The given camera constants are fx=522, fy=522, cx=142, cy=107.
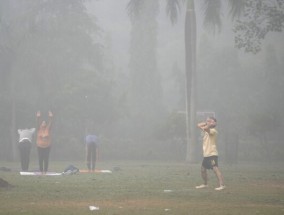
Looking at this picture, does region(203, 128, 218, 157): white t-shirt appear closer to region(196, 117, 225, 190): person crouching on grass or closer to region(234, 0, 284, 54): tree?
region(196, 117, 225, 190): person crouching on grass

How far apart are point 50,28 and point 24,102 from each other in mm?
7133

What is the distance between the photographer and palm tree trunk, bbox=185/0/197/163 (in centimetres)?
3127

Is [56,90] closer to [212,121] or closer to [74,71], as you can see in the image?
[74,71]

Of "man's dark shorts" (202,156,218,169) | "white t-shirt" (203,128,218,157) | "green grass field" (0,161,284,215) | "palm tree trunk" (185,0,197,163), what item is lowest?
"green grass field" (0,161,284,215)

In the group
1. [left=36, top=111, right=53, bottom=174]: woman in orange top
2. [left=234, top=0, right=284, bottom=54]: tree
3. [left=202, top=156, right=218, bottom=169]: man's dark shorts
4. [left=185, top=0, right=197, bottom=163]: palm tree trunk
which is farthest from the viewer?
[left=185, top=0, right=197, bottom=163]: palm tree trunk

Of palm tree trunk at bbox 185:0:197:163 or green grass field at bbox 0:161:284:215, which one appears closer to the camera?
green grass field at bbox 0:161:284:215

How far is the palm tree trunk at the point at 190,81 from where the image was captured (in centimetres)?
3127

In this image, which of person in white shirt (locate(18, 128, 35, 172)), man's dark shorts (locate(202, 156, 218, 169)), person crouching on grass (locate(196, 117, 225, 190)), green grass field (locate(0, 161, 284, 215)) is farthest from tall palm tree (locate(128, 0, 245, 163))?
man's dark shorts (locate(202, 156, 218, 169))

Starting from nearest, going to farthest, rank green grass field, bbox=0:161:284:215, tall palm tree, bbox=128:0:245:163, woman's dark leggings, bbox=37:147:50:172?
green grass field, bbox=0:161:284:215, woman's dark leggings, bbox=37:147:50:172, tall palm tree, bbox=128:0:245:163

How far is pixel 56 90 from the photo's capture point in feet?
132

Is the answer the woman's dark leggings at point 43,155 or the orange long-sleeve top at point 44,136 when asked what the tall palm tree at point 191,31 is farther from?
the woman's dark leggings at point 43,155

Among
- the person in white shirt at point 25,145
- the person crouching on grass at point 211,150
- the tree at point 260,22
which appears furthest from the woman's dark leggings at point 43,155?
the tree at point 260,22

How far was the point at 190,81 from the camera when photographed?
31766 millimetres

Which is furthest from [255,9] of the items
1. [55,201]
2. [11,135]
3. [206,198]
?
[11,135]
